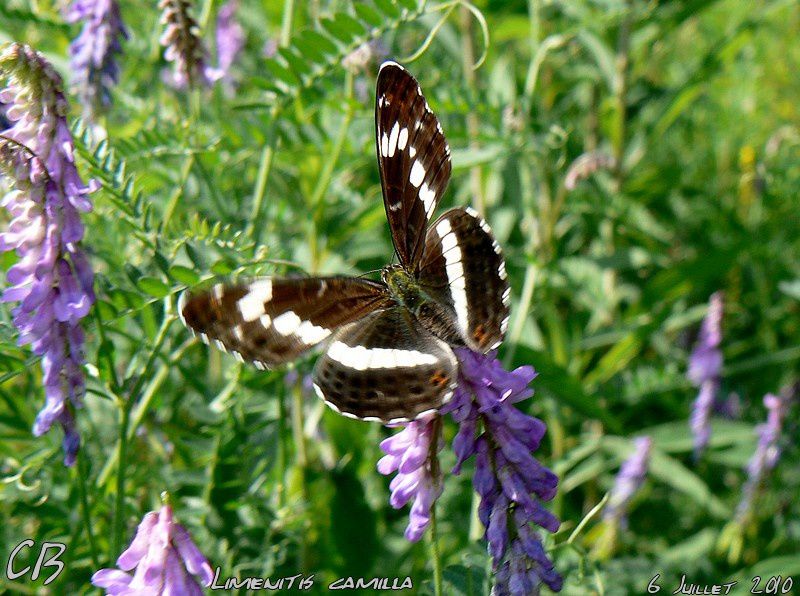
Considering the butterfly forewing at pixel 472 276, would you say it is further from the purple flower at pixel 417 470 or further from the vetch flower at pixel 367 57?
the vetch flower at pixel 367 57

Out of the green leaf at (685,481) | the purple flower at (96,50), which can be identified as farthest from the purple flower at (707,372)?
the purple flower at (96,50)

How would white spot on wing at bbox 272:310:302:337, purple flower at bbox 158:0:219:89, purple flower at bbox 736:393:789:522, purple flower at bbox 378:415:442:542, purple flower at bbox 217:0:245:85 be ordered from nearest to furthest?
purple flower at bbox 378:415:442:542
white spot on wing at bbox 272:310:302:337
purple flower at bbox 158:0:219:89
purple flower at bbox 736:393:789:522
purple flower at bbox 217:0:245:85

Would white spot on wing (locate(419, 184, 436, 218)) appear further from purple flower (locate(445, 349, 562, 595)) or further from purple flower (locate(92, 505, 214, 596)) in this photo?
purple flower (locate(92, 505, 214, 596))

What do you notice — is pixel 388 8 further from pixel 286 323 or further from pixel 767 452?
pixel 767 452

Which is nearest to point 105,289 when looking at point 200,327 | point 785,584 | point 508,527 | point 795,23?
point 200,327

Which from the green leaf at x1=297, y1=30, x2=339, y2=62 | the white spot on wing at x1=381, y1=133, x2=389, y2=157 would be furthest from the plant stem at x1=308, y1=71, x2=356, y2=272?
the white spot on wing at x1=381, y1=133, x2=389, y2=157

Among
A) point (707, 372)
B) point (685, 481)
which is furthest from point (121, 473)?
point (707, 372)
